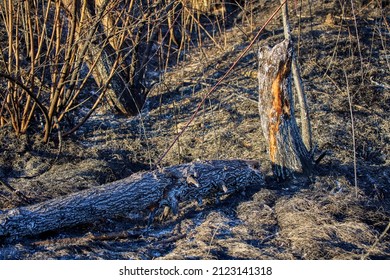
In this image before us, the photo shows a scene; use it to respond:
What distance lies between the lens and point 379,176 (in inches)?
242

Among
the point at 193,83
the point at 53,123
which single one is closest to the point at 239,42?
the point at 193,83

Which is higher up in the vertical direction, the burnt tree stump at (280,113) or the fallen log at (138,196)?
the burnt tree stump at (280,113)

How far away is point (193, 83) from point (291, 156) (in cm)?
269

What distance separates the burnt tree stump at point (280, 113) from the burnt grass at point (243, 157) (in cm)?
17

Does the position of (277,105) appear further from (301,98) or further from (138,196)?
(138,196)

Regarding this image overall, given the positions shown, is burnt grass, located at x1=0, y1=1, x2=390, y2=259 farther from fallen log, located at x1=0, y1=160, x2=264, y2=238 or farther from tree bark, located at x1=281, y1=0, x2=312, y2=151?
tree bark, located at x1=281, y1=0, x2=312, y2=151

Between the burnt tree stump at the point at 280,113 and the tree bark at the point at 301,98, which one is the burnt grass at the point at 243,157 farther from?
the tree bark at the point at 301,98

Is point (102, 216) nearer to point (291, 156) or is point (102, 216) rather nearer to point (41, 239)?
point (41, 239)

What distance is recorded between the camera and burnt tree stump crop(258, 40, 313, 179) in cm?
549

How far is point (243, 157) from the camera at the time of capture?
656cm

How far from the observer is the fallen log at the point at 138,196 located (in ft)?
15.6

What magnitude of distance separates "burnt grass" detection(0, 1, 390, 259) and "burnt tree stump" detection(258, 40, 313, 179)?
0.17m

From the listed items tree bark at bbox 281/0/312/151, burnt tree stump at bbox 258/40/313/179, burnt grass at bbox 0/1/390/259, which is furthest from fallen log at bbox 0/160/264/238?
tree bark at bbox 281/0/312/151

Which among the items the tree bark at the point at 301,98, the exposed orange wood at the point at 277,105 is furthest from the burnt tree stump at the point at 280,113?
the tree bark at the point at 301,98
